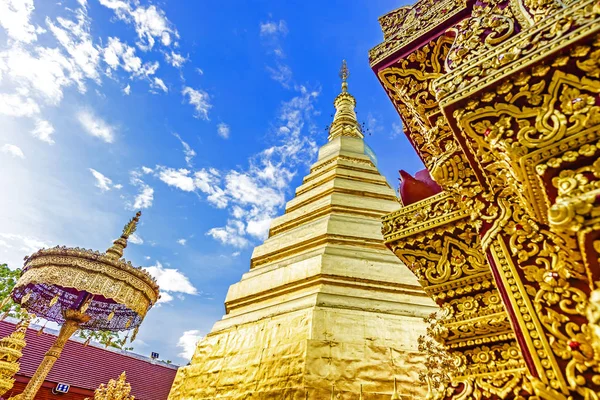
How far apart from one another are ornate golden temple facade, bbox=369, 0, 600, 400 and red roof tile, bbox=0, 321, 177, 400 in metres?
17.5

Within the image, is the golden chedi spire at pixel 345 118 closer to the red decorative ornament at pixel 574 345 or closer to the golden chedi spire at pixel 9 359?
the red decorative ornament at pixel 574 345

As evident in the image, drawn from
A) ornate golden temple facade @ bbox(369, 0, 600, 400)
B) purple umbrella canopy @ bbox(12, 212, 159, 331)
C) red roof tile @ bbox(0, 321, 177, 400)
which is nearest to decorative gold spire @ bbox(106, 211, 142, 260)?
purple umbrella canopy @ bbox(12, 212, 159, 331)

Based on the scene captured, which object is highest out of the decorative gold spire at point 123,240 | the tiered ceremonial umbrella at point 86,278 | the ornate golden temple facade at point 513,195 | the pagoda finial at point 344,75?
the pagoda finial at point 344,75

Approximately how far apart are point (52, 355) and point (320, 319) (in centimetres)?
1175

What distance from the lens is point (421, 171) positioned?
3.12 m

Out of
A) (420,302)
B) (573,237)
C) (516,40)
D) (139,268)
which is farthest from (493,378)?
(139,268)

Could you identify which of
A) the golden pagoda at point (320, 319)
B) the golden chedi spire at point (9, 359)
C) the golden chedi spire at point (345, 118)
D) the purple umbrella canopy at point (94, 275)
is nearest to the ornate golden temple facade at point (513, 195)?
the golden pagoda at point (320, 319)

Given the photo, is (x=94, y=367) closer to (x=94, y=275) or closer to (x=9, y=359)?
(x=94, y=275)

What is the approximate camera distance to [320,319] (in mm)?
3676

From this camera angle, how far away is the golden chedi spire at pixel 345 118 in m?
9.72

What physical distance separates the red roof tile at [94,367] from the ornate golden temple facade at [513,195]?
1748 cm

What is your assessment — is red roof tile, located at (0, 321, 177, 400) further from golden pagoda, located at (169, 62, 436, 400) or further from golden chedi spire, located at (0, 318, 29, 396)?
golden pagoda, located at (169, 62, 436, 400)

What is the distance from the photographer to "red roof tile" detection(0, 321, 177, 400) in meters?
14.5

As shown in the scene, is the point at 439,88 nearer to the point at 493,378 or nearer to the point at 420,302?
the point at 493,378
